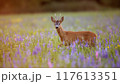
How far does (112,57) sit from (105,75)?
30.4 inches

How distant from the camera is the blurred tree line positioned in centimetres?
2579

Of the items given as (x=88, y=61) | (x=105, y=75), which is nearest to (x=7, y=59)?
(x=88, y=61)

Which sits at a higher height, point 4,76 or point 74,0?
point 74,0

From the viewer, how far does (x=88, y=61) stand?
352cm

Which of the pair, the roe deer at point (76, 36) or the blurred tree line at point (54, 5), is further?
the blurred tree line at point (54, 5)

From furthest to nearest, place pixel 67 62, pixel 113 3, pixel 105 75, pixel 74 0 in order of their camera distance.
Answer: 1. pixel 74 0
2. pixel 113 3
3. pixel 67 62
4. pixel 105 75

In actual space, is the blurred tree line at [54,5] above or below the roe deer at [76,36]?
above

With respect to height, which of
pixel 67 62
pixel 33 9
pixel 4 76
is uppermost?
pixel 33 9

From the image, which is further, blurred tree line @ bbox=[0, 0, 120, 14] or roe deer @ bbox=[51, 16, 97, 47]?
blurred tree line @ bbox=[0, 0, 120, 14]

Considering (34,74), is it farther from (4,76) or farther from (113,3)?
(113,3)

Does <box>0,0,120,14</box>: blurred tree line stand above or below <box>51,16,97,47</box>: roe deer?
above

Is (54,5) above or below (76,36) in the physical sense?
above

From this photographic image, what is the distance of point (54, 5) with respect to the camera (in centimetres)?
2773

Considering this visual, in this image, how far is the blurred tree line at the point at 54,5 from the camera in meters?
25.8
